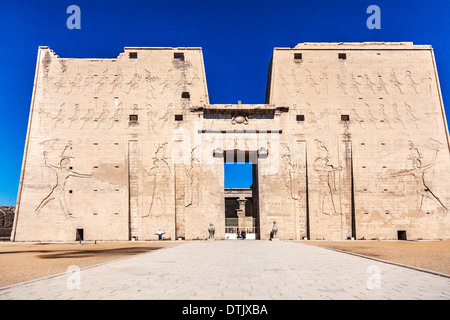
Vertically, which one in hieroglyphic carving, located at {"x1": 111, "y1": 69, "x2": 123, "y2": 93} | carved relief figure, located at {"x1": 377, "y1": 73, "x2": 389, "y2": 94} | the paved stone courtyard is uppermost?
hieroglyphic carving, located at {"x1": 111, "y1": 69, "x2": 123, "y2": 93}

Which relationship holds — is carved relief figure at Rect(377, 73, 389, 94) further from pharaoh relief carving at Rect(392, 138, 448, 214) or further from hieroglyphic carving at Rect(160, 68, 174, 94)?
hieroglyphic carving at Rect(160, 68, 174, 94)

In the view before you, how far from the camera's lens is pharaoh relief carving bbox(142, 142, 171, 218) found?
22.9 meters

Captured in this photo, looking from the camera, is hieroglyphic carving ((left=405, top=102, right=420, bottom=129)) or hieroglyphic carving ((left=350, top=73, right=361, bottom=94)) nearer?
hieroglyphic carving ((left=405, top=102, right=420, bottom=129))

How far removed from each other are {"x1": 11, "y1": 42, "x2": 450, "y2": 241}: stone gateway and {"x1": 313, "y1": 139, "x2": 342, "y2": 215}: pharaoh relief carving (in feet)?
0.20

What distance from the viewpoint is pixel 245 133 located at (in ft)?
77.7

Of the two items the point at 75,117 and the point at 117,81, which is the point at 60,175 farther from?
the point at 117,81

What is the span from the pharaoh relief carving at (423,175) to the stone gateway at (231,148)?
0.23ft

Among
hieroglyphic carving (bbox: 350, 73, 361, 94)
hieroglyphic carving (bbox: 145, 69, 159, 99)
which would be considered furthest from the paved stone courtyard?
→ hieroglyphic carving (bbox: 350, 73, 361, 94)

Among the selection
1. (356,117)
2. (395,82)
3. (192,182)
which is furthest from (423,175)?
(192,182)

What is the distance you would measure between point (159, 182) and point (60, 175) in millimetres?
5927

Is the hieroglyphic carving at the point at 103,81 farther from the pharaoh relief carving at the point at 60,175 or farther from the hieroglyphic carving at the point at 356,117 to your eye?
the hieroglyphic carving at the point at 356,117

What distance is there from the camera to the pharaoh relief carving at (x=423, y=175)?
76.3 ft
